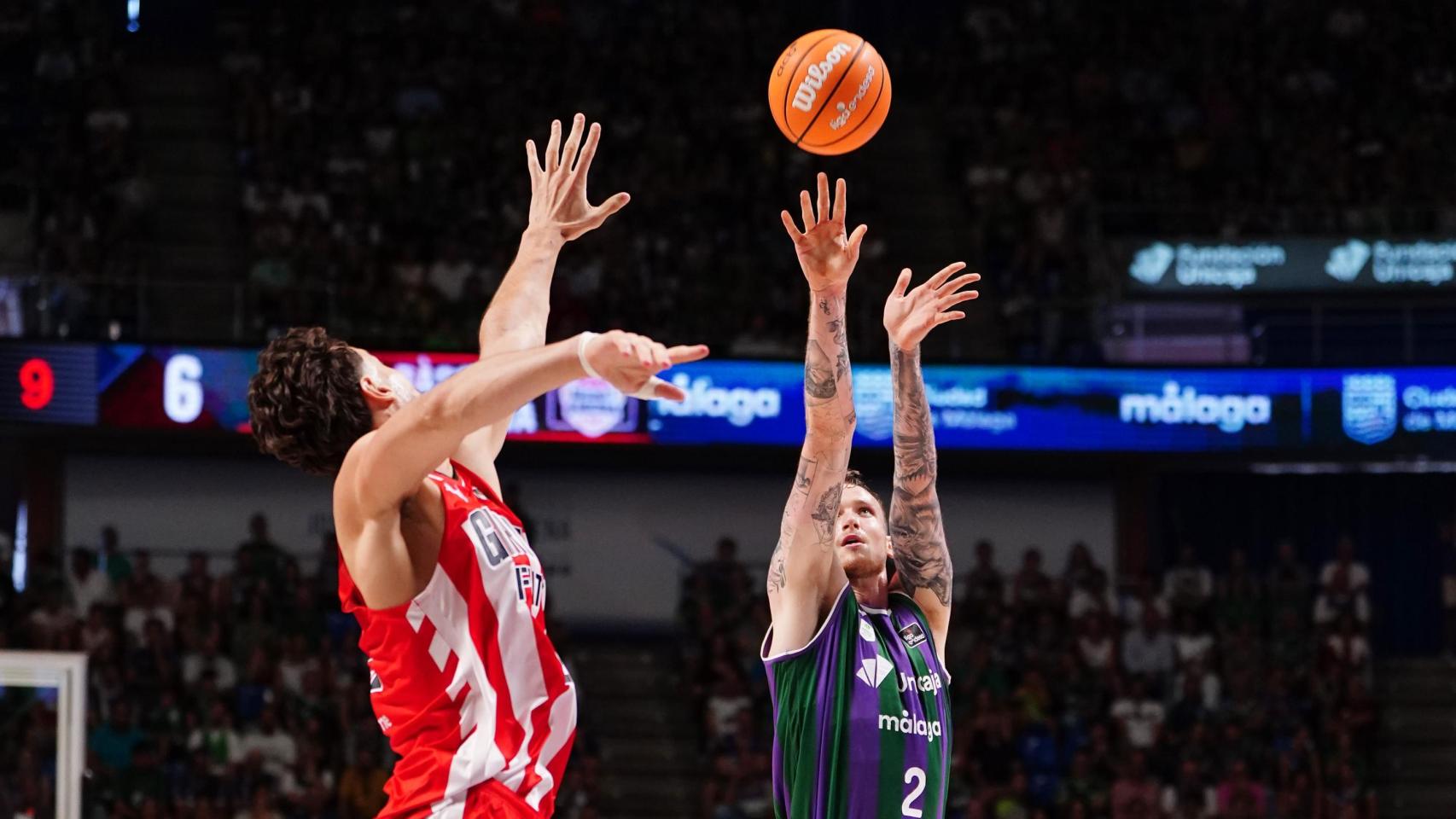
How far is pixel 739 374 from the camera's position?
15766 millimetres

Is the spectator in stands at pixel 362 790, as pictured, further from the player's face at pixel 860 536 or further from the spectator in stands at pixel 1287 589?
the player's face at pixel 860 536

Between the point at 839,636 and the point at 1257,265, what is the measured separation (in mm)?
13481

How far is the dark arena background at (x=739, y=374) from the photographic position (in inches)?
571

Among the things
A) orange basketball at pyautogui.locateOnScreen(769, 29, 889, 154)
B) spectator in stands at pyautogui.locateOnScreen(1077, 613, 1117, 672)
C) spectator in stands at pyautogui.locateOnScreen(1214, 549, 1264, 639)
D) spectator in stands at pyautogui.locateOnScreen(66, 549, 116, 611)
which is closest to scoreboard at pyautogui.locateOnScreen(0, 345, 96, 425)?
spectator in stands at pyautogui.locateOnScreen(66, 549, 116, 611)

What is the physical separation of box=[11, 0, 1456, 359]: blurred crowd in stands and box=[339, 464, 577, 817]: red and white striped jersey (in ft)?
37.8

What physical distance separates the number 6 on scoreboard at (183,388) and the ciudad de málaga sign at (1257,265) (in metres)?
8.77

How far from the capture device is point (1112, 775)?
1428cm

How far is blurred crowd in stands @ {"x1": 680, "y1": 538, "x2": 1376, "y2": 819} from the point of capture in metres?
14.2

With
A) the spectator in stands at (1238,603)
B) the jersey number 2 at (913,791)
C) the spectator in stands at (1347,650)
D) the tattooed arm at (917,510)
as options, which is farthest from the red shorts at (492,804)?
the spectator in stands at (1347,650)

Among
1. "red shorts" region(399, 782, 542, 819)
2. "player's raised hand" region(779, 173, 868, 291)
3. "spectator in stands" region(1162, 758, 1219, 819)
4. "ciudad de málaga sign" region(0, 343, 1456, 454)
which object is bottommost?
"spectator in stands" region(1162, 758, 1219, 819)

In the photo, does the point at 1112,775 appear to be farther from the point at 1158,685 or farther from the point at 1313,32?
the point at 1313,32

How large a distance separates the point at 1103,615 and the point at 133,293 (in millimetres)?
8895

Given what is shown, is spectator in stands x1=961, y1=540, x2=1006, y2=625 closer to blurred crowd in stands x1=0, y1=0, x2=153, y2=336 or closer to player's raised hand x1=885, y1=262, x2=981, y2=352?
blurred crowd in stands x1=0, y1=0, x2=153, y2=336

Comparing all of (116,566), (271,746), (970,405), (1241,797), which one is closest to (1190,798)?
(1241,797)
